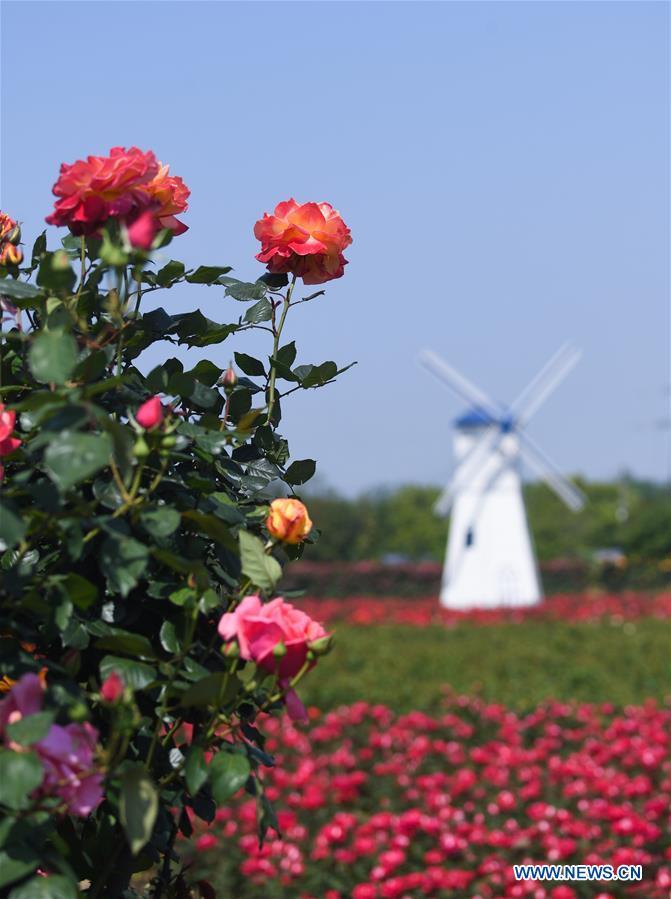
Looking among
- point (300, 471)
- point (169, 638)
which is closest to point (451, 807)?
point (300, 471)

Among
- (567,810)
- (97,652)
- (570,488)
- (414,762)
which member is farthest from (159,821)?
(570,488)

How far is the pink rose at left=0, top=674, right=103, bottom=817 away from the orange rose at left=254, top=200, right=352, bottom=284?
675 millimetres

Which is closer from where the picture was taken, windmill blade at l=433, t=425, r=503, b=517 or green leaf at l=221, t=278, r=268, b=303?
green leaf at l=221, t=278, r=268, b=303

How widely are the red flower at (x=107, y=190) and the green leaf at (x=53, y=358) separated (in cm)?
29

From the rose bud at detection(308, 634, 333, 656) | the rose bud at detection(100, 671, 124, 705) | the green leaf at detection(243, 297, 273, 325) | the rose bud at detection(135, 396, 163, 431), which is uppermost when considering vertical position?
the green leaf at detection(243, 297, 273, 325)

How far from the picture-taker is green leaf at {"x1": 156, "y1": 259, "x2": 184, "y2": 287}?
53.9 inches

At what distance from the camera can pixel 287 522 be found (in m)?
1.21

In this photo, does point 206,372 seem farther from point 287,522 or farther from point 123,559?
point 123,559

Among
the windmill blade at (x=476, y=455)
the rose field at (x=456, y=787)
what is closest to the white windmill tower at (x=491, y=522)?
the windmill blade at (x=476, y=455)

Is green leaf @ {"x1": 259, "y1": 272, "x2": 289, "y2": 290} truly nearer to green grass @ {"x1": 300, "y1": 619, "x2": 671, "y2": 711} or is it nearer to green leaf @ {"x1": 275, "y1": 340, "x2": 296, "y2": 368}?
green leaf @ {"x1": 275, "y1": 340, "x2": 296, "y2": 368}

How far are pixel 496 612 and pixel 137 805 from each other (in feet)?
43.3

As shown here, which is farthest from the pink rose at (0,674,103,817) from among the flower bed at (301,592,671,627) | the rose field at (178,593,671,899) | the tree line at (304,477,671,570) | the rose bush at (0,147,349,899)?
the tree line at (304,477,671,570)

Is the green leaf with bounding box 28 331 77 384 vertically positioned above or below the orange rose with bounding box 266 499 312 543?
above

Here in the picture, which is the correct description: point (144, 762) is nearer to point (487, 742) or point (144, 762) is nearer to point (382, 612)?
point (487, 742)
